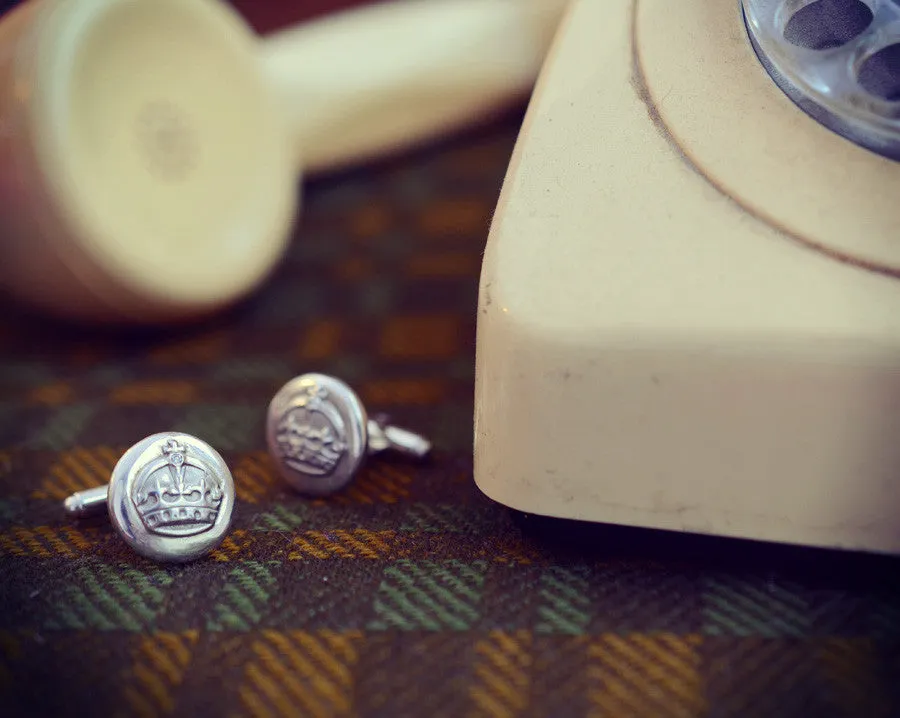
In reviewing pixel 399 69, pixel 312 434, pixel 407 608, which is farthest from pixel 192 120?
pixel 407 608

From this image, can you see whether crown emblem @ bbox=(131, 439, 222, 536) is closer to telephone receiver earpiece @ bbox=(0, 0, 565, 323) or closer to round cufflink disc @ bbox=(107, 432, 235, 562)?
round cufflink disc @ bbox=(107, 432, 235, 562)

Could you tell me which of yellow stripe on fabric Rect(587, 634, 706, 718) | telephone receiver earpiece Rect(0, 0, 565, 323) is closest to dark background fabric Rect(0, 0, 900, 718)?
yellow stripe on fabric Rect(587, 634, 706, 718)

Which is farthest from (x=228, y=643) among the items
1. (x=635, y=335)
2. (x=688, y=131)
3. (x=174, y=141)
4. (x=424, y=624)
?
(x=174, y=141)

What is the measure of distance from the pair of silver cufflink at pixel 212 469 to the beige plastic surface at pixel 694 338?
12 centimetres

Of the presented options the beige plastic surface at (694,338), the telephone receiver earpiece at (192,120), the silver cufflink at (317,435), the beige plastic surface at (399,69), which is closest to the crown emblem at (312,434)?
the silver cufflink at (317,435)

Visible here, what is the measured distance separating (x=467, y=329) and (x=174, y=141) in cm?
33

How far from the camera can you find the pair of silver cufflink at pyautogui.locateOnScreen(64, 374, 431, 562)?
48 cm

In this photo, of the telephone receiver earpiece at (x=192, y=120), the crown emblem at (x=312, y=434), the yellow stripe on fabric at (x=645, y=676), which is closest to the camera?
the yellow stripe on fabric at (x=645, y=676)

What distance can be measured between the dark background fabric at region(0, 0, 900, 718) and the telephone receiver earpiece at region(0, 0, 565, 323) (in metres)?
0.14

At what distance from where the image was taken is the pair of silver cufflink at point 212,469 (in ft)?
1.58

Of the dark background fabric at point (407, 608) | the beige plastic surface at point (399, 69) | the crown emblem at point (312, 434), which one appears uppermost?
the beige plastic surface at point (399, 69)

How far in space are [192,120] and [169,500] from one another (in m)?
0.45

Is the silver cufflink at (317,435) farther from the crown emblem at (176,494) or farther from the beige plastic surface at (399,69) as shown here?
the beige plastic surface at (399,69)

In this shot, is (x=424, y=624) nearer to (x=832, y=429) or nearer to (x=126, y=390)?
(x=832, y=429)
